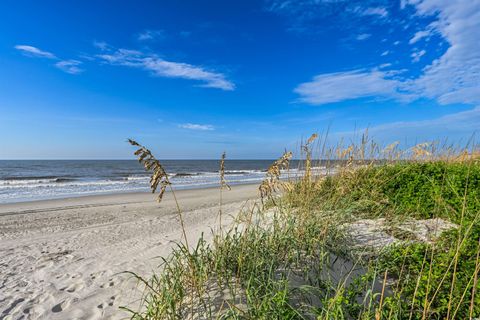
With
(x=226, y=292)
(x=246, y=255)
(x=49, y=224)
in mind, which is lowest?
(x=49, y=224)

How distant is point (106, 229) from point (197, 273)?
6.16 meters

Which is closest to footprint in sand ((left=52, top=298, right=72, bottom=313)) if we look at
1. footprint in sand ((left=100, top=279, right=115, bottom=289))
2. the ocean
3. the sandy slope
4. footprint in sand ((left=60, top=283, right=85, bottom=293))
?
the sandy slope

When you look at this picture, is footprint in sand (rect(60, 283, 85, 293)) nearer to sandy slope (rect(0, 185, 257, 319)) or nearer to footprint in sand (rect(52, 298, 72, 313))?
sandy slope (rect(0, 185, 257, 319))

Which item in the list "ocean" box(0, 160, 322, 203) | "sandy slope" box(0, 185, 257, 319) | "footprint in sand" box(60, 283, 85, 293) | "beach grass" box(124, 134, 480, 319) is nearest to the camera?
"beach grass" box(124, 134, 480, 319)

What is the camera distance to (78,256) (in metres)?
5.48

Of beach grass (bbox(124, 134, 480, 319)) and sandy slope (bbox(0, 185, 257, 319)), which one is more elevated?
beach grass (bbox(124, 134, 480, 319))

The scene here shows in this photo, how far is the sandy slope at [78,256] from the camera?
3.38 m

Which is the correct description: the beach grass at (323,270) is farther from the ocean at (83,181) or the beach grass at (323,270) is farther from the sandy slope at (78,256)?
the ocean at (83,181)

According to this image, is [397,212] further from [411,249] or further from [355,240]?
[411,249]

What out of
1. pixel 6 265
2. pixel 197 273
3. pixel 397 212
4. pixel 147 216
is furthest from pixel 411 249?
pixel 147 216

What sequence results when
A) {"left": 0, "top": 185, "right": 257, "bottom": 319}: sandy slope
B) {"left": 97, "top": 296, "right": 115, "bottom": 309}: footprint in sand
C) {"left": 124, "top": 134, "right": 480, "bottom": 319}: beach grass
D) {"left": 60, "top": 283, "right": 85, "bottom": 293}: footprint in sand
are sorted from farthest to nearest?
{"left": 60, "top": 283, "right": 85, "bottom": 293}: footprint in sand
{"left": 0, "top": 185, "right": 257, "bottom": 319}: sandy slope
{"left": 97, "top": 296, "right": 115, "bottom": 309}: footprint in sand
{"left": 124, "top": 134, "right": 480, "bottom": 319}: beach grass

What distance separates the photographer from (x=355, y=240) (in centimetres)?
436

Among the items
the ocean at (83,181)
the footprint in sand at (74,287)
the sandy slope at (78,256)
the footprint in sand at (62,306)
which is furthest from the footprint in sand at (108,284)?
the ocean at (83,181)

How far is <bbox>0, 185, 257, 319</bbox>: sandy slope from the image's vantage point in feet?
11.1
